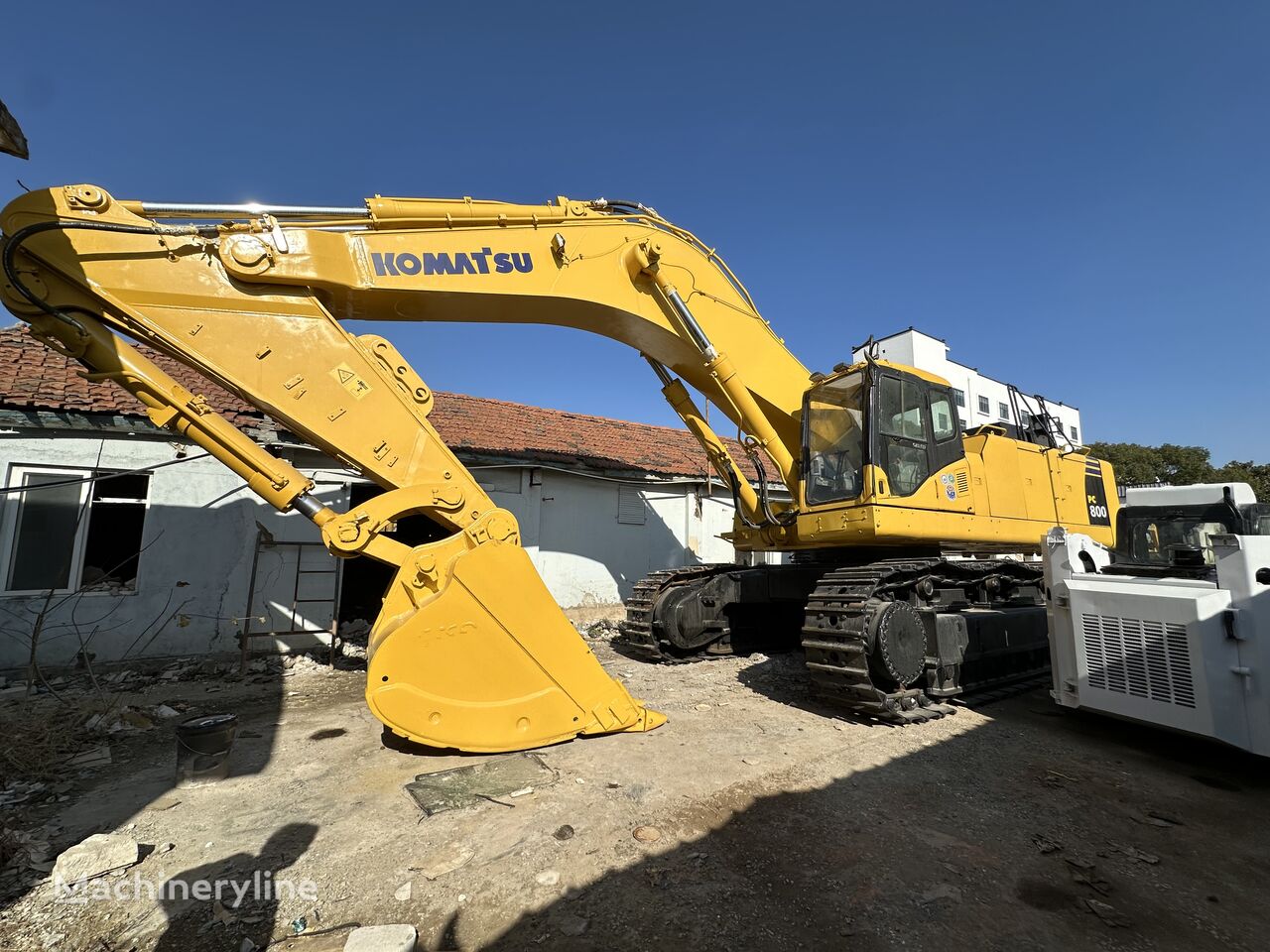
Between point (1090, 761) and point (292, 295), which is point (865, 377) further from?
point (292, 295)

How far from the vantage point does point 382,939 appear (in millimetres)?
2248

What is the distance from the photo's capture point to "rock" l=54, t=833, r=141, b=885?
2717 mm

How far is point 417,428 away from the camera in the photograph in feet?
13.8

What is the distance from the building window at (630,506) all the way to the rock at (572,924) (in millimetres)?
8981

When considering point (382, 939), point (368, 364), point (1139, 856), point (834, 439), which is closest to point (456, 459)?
point (368, 364)

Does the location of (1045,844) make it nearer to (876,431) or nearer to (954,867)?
(954,867)

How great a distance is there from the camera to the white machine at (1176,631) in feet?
12.8

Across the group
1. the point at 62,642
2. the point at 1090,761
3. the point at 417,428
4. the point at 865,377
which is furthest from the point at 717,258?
the point at 62,642

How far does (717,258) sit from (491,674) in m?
4.70

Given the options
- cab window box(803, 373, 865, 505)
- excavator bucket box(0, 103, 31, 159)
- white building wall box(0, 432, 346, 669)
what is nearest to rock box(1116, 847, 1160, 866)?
cab window box(803, 373, 865, 505)

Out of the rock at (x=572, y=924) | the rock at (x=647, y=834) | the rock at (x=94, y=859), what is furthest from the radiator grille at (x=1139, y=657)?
the rock at (x=94, y=859)

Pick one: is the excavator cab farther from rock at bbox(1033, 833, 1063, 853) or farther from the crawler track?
rock at bbox(1033, 833, 1063, 853)

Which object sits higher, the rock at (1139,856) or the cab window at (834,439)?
the cab window at (834,439)

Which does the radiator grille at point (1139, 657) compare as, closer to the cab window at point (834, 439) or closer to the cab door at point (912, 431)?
the cab door at point (912, 431)
